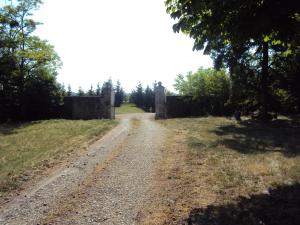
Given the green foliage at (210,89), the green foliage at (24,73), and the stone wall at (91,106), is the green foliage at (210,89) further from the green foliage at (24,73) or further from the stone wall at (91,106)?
the green foliage at (24,73)

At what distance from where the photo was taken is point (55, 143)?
16500mm

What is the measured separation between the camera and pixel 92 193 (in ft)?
26.2

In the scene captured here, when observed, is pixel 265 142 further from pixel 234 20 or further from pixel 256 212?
pixel 256 212

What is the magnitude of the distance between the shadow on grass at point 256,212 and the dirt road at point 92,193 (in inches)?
48.6

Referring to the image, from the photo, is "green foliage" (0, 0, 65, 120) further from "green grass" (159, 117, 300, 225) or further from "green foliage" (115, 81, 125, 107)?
"green foliage" (115, 81, 125, 107)

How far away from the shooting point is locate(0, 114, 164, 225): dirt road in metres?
6.69

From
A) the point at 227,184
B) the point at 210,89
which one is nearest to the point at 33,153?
the point at 227,184

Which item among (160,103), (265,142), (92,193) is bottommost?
(92,193)

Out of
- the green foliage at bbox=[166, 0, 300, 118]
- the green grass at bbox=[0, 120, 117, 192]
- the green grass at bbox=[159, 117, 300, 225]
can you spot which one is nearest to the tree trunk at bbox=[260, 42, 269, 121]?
the green grass at bbox=[159, 117, 300, 225]

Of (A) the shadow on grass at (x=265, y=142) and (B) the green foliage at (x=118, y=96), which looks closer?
(A) the shadow on grass at (x=265, y=142)

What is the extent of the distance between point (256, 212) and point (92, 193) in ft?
11.6

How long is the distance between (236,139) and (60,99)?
22814mm

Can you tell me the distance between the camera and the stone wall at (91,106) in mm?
32938

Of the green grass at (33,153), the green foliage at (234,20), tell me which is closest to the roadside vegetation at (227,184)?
the green foliage at (234,20)
